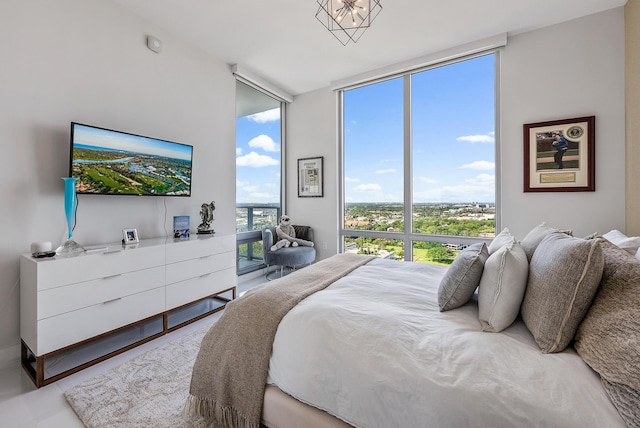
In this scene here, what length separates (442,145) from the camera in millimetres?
3455

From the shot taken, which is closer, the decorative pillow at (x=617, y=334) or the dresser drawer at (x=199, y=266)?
the decorative pillow at (x=617, y=334)

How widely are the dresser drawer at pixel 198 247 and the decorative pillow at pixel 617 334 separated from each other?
2.66m

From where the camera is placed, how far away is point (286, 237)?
13.1 feet

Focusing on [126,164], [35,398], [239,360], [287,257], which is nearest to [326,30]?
[126,164]

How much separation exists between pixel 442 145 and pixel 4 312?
441 cm

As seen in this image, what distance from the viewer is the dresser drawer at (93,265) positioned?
171cm

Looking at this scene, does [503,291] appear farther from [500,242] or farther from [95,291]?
[95,291]

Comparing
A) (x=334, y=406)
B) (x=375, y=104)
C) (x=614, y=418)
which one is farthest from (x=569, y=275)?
(x=375, y=104)

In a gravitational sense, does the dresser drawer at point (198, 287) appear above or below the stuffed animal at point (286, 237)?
below

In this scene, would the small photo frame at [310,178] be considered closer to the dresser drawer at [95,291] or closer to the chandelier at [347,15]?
the chandelier at [347,15]

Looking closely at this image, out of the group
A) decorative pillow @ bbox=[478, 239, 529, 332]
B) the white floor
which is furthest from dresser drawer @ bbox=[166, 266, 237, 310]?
decorative pillow @ bbox=[478, 239, 529, 332]

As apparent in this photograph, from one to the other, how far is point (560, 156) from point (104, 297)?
14.0ft

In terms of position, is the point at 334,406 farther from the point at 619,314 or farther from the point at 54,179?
the point at 54,179

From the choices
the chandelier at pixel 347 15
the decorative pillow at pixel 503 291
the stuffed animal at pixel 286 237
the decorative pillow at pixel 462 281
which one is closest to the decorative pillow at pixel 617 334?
the decorative pillow at pixel 503 291
